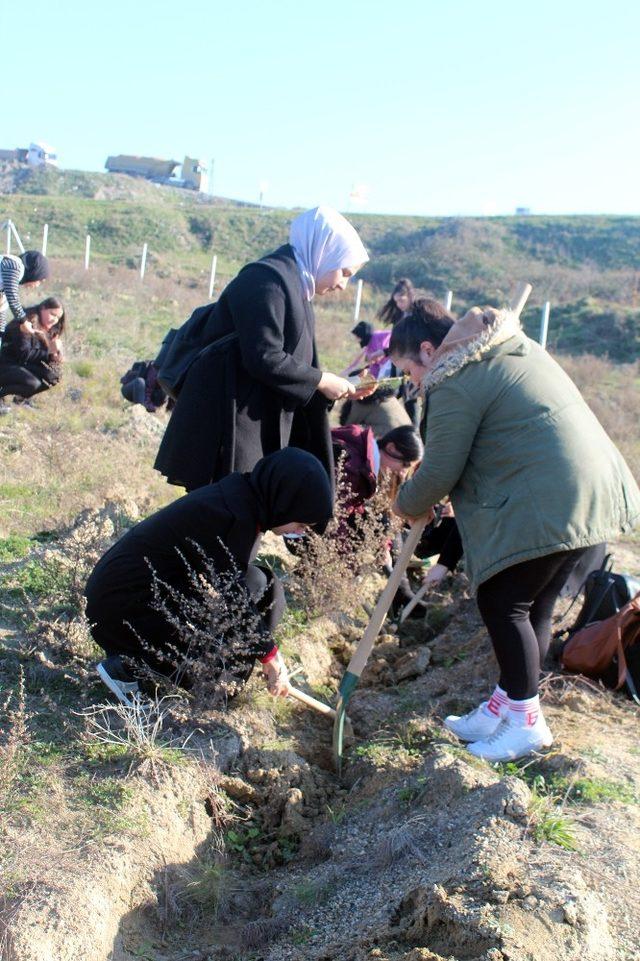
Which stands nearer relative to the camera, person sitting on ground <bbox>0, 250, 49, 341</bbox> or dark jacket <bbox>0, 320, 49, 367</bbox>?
person sitting on ground <bbox>0, 250, 49, 341</bbox>

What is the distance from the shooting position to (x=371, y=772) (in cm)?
322

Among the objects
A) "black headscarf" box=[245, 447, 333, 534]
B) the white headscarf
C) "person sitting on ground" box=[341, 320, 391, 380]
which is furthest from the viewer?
"person sitting on ground" box=[341, 320, 391, 380]

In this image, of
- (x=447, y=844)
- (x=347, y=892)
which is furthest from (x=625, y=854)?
(x=347, y=892)

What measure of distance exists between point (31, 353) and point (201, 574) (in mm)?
5357

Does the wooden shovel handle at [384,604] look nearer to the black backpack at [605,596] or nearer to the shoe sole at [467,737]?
the shoe sole at [467,737]

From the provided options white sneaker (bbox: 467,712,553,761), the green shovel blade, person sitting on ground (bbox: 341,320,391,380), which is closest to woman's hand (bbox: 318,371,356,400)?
the green shovel blade

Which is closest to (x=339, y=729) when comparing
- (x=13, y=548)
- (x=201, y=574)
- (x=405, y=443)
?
(x=201, y=574)

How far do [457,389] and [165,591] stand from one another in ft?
4.20

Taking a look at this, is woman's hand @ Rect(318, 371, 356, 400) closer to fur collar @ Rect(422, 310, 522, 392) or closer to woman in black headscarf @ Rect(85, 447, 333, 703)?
woman in black headscarf @ Rect(85, 447, 333, 703)

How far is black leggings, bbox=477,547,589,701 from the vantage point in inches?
119

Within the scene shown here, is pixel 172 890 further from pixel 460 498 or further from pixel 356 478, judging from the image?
pixel 356 478

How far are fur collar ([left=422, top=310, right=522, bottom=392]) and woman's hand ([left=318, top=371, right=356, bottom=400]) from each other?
0.62 metres

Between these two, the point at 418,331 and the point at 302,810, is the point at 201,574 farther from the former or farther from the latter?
the point at 418,331

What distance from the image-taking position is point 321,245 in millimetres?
3543
